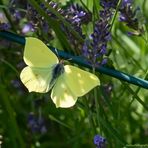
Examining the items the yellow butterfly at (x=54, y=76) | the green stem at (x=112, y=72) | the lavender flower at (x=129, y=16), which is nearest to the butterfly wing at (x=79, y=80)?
the yellow butterfly at (x=54, y=76)

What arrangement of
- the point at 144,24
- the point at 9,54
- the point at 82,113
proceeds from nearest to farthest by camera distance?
the point at 144,24 → the point at 82,113 → the point at 9,54

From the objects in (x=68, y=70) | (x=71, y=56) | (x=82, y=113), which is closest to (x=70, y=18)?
(x=71, y=56)

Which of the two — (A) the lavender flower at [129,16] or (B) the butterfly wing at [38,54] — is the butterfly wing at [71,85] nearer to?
(B) the butterfly wing at [38,54]

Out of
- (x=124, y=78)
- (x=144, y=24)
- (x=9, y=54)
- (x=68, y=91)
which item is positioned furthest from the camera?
(x=9, y=54)

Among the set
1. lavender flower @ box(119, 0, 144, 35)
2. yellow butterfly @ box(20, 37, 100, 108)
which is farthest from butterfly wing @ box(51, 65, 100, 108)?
lavender flower @ box(119, 0, 144, 35)

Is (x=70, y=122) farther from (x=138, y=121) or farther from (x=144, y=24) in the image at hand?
(x=144, y=24)

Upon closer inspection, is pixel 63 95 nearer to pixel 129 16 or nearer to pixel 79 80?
pixel 79 80

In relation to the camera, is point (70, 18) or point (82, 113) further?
point (82, 113)

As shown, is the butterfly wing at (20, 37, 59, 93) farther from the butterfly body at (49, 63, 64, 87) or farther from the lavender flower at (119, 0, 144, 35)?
the lavender flower at (119, 0, 144, 35)
